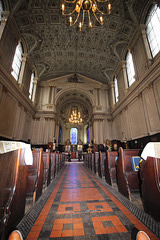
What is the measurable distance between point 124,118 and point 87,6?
337 inches

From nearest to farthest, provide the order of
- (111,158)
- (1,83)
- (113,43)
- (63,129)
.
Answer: (111,158), (1,83), (113,43), (63,129)

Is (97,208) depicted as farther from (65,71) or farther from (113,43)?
(65,71)

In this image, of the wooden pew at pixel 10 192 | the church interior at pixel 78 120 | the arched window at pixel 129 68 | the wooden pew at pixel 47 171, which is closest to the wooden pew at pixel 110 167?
the church interior at pixel 78 120

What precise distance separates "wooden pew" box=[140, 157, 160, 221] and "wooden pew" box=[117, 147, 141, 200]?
0.57 metres

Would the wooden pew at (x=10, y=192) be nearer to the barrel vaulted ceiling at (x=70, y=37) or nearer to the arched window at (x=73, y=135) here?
the barrel vaulted ceiling at (x=70, y=37)

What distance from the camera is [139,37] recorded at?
8.13 metres

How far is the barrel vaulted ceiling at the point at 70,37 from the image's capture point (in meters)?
7.89

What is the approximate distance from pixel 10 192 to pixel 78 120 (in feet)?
38.9

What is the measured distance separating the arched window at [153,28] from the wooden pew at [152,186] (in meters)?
7.96

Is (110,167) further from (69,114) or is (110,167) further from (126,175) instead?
(69,114)

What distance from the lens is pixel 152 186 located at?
1623mm

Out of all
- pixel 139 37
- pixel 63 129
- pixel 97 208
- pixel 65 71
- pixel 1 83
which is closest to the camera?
pixel 97 208

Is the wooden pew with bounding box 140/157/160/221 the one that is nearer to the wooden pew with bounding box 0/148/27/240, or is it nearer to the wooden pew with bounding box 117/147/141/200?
the wooden pew with bounding box 117/147/141/200

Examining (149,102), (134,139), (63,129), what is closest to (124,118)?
(134,139)
